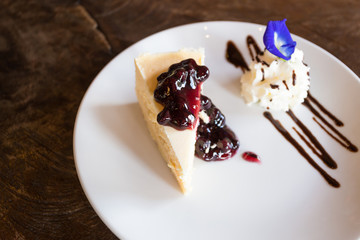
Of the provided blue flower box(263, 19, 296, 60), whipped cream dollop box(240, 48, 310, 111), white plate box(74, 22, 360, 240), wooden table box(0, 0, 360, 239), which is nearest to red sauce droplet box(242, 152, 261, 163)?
white plate box(74, 22, 360, 240)

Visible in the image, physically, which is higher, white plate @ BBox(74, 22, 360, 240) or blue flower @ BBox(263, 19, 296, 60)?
blue flower @ BBox(263, 19, 296, 60)

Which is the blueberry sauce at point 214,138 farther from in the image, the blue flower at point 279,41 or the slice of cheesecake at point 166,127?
the blue flower at point 279,41

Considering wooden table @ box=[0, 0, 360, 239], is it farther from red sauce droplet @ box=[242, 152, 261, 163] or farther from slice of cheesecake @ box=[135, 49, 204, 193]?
red sauce droplet @ box=[242, 152, 261, 163]

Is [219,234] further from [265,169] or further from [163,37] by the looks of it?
[163,37]

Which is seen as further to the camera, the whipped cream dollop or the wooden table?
the whipped cream dollop

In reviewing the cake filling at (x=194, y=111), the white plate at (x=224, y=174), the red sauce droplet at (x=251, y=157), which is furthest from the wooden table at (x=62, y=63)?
the red sauce droplet at (x=251, y=157)

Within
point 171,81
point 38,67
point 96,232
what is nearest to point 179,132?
point 171,81
